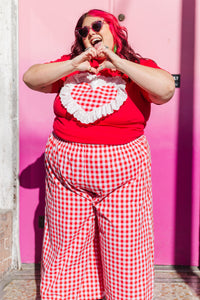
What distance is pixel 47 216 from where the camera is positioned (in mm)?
1759

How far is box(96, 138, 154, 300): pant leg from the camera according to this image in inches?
62.6

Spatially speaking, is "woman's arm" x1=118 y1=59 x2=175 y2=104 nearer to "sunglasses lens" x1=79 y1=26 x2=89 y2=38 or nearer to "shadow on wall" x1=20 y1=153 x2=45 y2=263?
"sunglasses lens" x1=79 y1=26 x2=89 y2=38

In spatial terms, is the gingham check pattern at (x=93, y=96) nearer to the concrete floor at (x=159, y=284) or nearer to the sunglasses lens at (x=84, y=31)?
the sunglasses lens at (x=84, y=31)

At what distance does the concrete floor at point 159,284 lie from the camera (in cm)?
216

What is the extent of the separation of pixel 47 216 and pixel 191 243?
1.10 meters

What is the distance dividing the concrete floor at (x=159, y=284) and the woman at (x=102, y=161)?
0.53 m

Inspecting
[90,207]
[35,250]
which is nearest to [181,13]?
[90,207]

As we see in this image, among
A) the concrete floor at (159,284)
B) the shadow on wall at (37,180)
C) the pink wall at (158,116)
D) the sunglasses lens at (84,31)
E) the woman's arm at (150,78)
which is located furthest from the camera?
the shadow on wall at (37,180)

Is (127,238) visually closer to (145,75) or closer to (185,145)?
(145,75)

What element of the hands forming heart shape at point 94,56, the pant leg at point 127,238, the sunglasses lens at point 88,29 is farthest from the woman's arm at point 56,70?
the pant leg at point 127,238

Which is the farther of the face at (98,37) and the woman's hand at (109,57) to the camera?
the face at (98,37)

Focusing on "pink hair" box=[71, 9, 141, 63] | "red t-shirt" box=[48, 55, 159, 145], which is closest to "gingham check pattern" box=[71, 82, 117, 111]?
"red t-shirt" box=[48, 55, 159, 145]

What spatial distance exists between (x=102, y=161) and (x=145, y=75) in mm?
377

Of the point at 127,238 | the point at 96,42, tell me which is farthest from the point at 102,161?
the point at 96,42
